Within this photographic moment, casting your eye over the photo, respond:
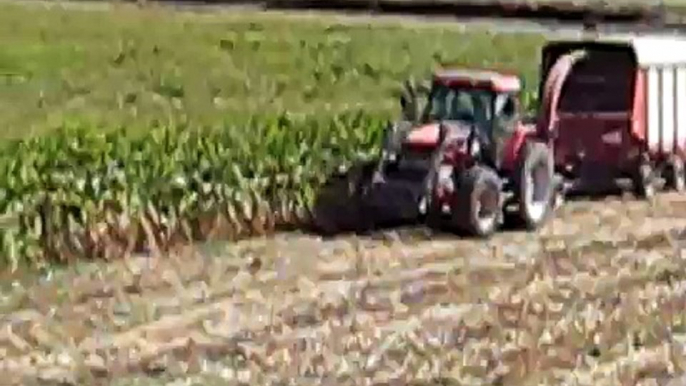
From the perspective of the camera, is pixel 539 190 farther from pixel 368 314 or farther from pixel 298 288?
pixel 368 314

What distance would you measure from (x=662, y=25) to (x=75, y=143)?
25169 mm

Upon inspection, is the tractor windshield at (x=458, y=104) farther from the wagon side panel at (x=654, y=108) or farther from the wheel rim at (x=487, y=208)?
the wagon side panel at (x=654, y=108)

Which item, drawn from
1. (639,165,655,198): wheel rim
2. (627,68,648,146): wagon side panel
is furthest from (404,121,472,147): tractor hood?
(627,68,648,146): wagon side panel

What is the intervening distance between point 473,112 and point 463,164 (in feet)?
2.18

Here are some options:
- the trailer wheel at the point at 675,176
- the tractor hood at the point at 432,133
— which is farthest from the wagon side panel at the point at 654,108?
the tractor hood at the point at 432,133

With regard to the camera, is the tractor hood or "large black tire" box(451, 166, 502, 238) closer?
"large black tire" box(451, 166, 502, 238)

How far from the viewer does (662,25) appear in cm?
3831

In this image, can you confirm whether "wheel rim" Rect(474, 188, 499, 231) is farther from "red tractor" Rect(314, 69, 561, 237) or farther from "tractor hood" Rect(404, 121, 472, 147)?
"tractor hood" Rect(404, 121, 472, 147)

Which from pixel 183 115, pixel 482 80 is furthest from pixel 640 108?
pixel 183 115

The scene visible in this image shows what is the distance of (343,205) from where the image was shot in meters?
16.8

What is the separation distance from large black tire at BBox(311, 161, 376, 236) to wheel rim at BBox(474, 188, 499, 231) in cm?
113

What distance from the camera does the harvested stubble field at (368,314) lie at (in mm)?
10219

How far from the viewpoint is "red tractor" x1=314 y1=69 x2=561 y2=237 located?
51.3 ft

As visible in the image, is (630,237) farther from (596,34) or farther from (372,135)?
(596,34)
